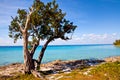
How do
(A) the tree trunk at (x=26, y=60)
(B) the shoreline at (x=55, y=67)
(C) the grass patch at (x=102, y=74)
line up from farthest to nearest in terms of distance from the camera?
(B) the shoreline at (x=55, y=67) → (A) the tree trunk at (x=26, y=60) → (C) the grass patch at (x=102, y=74)

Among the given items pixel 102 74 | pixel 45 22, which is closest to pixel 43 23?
pixel 45 22

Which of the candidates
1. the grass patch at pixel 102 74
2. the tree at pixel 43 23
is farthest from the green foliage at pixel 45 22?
the grass patch at pixel 102 74

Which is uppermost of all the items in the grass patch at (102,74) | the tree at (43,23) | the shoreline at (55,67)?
the tree at (43,23)

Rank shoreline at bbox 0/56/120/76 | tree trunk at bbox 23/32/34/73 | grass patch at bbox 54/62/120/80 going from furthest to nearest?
shoreline at bbox 0/56/120/76 → tree trunk at bbox 23/32/34/73 → grass patch at bbox 54/62/120/80

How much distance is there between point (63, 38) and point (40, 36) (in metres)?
3.43

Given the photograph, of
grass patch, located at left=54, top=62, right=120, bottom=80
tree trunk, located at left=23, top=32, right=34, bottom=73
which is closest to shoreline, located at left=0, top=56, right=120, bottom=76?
tree trunk, located at left=23, top=32, right=34, bottom=73

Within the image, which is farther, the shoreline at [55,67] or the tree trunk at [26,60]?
the shoreline at [55,67]

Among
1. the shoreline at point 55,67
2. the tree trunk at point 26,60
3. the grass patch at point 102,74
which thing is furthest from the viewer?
the shoreline at point 55,67

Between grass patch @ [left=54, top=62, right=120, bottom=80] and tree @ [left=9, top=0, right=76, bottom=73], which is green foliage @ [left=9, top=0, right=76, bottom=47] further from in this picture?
grass patch @ [left=54, top=62, right=120, bottom=80]

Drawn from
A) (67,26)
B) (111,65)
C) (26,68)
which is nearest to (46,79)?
(26,68)

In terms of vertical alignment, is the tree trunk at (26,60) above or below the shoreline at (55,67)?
above

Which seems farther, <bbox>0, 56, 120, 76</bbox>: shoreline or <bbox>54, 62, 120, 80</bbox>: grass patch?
<bbox>0, 56, 120, 76</bbox>: shoreline

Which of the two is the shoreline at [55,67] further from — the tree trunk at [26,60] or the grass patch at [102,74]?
the grass patch at [102,74]

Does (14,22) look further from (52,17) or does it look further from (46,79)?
(46,79)
